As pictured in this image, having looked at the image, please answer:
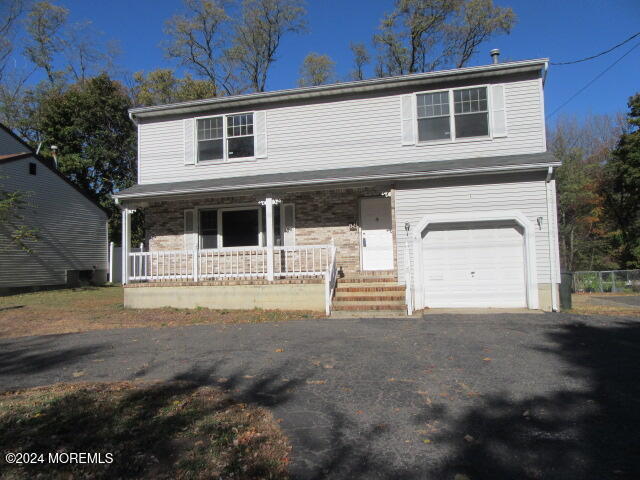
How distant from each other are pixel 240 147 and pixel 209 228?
104 inches

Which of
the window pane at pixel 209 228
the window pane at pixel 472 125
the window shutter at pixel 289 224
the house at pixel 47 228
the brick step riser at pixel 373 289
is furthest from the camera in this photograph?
the house at pixel 47 228

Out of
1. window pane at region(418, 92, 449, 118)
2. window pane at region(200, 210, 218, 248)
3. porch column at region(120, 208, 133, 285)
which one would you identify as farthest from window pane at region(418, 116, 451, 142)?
porch column at region(120, 208, 133, 285)

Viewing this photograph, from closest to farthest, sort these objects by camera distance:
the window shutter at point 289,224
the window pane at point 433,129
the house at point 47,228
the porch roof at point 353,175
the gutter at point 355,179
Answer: the gutter at point 355,179, the porch roof at point 353,175, the window pane at point 433,129, the window shutter at point 289,224, the house at point 47,228

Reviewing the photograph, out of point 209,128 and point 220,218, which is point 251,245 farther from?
point 209,128

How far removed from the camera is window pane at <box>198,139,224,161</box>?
1328cm

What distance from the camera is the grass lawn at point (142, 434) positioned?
9.79 feet

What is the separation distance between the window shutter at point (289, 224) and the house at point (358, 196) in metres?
0.04

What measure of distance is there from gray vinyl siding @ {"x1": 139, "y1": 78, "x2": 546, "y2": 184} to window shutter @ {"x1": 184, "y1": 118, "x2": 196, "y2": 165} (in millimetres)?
175

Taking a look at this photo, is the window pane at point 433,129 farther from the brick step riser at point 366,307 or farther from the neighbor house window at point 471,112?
the brick step riser at point 366,307

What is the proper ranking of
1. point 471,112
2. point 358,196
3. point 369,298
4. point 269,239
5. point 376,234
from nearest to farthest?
point 369,298 → point 269,239 → point 471,112 → point 376,234 → point 358,196

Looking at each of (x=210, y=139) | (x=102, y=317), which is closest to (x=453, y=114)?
(x=210, y=139)

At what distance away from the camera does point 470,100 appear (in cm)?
1159

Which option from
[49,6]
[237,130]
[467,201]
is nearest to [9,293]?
[237,130]

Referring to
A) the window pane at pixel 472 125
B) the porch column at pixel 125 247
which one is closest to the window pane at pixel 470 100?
the window pane at pixel 472 125
